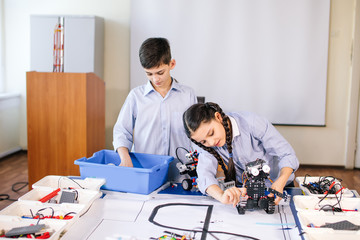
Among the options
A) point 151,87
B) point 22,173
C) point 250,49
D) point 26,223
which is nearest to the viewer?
point 26,223

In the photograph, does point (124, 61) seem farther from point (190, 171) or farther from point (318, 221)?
point (318, 221)

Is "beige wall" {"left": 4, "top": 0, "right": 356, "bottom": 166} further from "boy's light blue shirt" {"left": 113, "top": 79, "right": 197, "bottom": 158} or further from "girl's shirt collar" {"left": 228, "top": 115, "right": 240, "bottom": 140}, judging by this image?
"girl's shirt collar" {"left": 228, "top": 115, "right": 240, "bottom": 140}

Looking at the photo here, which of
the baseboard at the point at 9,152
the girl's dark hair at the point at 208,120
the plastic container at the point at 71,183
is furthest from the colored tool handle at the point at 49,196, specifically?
the baseboard at the point at 9,152

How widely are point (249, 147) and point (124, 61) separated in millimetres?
3123

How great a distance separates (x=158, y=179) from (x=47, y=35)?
303 cm

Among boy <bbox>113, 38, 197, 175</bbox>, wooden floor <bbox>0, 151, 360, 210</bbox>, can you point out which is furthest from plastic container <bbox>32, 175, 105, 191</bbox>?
wooden floor <bbox>0, 151, 360, 210</bbox>

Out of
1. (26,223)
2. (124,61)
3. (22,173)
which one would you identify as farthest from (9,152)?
(26,223)

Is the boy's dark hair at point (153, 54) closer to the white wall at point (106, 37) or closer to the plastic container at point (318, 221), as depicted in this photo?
the plastic container at point (318, 221)

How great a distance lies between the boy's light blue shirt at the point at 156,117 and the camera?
6.58 feet

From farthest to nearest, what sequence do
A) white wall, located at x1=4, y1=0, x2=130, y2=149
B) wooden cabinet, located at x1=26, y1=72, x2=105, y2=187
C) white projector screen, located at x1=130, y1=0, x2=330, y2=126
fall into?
white wall, located at x1=4, y1=0, x2=130, y2=149 < white projector screen, located at x1=130, y1=0, x2=330, y2=126 < wooden cabinet, located at x1=26, y1=72, x2=105, y2=187

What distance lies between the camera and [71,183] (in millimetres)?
1668

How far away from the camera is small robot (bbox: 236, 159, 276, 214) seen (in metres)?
1.42

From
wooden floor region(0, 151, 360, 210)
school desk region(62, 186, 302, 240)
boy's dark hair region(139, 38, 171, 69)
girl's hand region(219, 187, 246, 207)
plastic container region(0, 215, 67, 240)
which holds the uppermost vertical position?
boy's dark hair region(139, 38, 171, 69)

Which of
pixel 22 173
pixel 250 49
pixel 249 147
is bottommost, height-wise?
pixel 22 173
